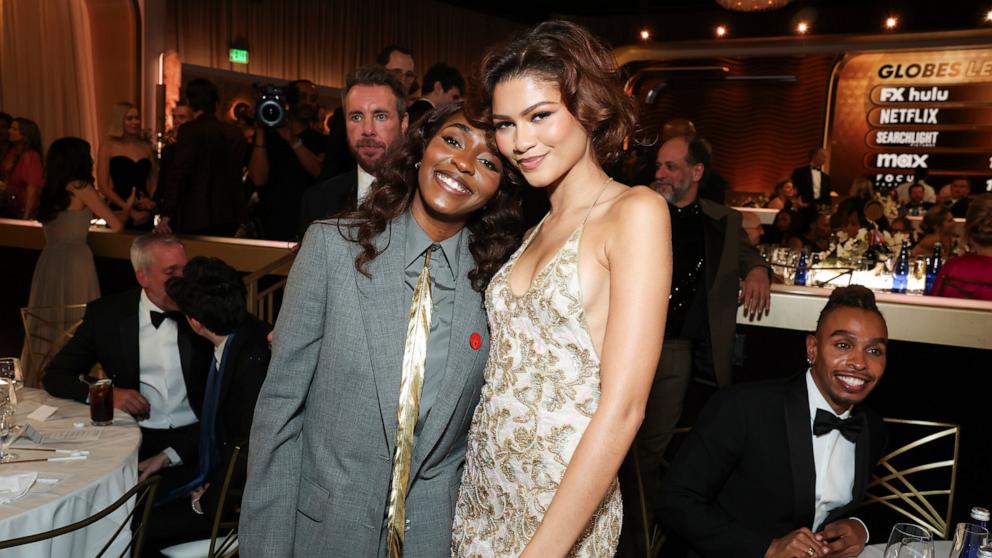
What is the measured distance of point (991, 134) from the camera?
11281 millimetres

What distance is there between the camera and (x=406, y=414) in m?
1.62

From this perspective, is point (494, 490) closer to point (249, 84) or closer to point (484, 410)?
point (484, 410)

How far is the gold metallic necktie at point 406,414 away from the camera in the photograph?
1622mm

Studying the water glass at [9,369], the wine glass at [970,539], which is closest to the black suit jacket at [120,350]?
the water glass at [9,369]

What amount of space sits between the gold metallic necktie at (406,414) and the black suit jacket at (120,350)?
1923 mm

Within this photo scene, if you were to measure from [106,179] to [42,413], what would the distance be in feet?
12.5

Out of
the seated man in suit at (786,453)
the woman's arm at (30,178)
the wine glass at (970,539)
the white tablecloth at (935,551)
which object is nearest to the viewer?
the wine glass at (970,539)

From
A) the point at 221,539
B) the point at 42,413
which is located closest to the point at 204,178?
the point at 42,413

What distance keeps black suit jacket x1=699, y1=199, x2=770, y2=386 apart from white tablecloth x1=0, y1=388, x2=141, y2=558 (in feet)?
7.96

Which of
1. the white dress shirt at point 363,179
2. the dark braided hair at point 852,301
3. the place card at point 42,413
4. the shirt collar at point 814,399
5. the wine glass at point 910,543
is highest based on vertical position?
the white dress shirt at point 363,179

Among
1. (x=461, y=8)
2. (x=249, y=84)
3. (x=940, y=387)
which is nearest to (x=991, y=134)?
(x=461, y=8)

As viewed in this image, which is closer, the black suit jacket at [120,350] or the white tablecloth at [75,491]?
the white tablecloth at [75,491]

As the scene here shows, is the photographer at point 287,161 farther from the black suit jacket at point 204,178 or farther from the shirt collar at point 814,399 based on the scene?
the shirt collar at point 814,399

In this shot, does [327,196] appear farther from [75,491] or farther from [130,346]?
[75,491]
